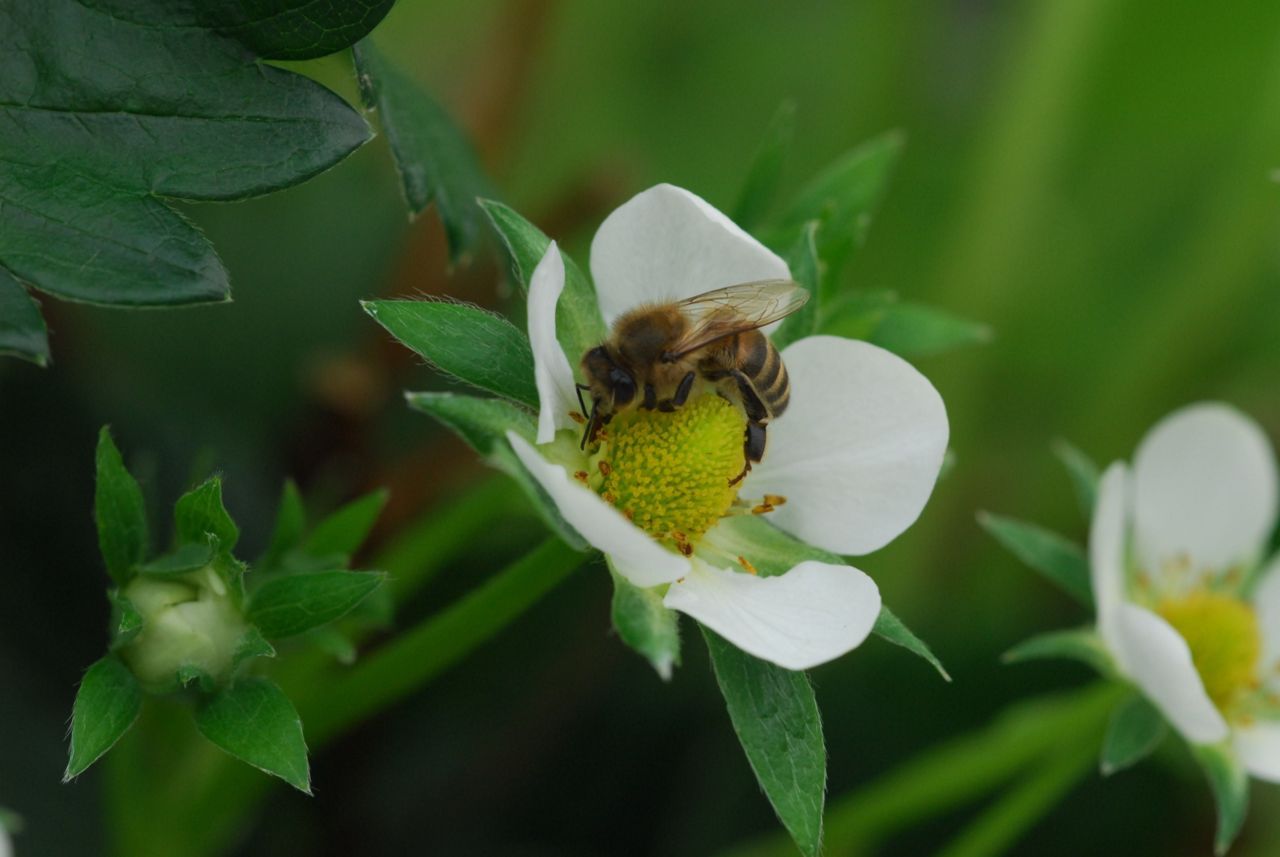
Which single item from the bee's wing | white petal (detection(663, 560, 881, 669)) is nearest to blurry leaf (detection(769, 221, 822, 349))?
the bee's wing

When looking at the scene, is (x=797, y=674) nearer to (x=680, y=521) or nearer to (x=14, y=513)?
(x=680, y=521)

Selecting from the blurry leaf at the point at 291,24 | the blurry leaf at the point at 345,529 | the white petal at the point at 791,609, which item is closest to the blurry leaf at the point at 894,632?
the white petal at the point at 791,609

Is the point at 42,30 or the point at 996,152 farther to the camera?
the point at 996,152

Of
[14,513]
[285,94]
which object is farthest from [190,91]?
[14,513]

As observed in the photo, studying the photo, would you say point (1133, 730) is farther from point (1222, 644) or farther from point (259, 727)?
point (259, 727)

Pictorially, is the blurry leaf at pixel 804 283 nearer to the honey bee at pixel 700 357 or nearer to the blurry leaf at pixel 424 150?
the honey bee at pixel 700 357

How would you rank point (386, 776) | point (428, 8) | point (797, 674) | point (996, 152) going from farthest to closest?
point (428, 8)
point (996, 152)
point (386, 776)
point (797, 674)

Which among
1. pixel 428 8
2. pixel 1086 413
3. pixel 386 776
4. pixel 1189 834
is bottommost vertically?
pixel 386 776
